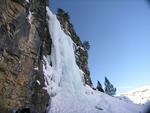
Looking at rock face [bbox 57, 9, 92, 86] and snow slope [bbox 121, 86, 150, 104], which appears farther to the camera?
snow slope [bbox 121, 86, 150, 104]

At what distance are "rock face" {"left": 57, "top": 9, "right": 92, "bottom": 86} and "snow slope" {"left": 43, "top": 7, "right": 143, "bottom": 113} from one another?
5.36 m

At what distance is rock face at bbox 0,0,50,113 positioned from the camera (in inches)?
698

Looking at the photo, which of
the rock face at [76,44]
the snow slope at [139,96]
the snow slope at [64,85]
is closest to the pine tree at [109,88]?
the snow slope at [139,96]

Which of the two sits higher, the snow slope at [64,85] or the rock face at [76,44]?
the rock face at [76,44]

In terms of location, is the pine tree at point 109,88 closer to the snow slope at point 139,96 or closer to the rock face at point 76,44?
the snow slope at point 139,96

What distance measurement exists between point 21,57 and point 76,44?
23.0 metres

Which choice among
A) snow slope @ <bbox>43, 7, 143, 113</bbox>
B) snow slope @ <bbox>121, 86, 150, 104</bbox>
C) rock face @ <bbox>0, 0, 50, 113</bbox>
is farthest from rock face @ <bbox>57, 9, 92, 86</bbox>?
snow slope @ <bbox>121, 86, 150, 104</bbox>

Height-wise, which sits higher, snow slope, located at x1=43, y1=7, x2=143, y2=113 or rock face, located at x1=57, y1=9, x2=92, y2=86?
rock face, located at x1=57, y1=9, x2=92, y2=86

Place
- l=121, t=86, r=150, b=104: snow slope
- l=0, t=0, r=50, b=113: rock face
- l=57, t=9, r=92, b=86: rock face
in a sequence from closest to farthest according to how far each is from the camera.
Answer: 1. l=0, t=0, r=50, b=113: rock face
2. l=57, t=9, r=92, b=86: rock face
3. l=121, t=86, r=150, b=104: snow slope

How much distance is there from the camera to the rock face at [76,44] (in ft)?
128

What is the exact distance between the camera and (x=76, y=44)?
42000mm

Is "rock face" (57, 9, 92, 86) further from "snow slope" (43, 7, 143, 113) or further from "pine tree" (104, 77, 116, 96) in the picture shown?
"pine tree" (104, 77, 116, 96)

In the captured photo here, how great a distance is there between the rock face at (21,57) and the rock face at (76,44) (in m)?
15.7

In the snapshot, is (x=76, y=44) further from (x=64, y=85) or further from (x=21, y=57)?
(x=21, y=57)
